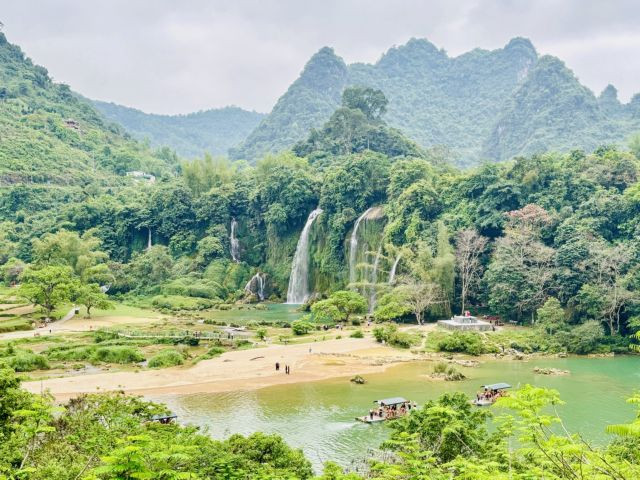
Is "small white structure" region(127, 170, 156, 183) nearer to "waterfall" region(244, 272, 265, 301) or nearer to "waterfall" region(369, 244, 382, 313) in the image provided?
"waterfall" region(244, 272, 265, 301)

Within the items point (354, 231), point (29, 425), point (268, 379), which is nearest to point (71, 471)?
point (29, 425)

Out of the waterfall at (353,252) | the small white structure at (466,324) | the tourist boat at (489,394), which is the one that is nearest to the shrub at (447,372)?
the tourist boat at (489,394)

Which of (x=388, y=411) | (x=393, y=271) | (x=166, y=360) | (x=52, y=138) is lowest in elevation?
(x=388, y=411)

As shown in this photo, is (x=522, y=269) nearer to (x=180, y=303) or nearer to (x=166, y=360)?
(x=166, y=360)

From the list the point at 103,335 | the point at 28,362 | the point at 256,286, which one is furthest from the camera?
the point at 256,286

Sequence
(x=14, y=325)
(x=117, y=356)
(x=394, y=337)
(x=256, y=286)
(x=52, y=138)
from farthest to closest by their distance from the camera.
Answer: (x=52, y=138), (x=256, y=286), (x=14, y=325), (x=394, y=337), (x=117, y=356)

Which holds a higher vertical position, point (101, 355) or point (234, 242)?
point (234, 242)

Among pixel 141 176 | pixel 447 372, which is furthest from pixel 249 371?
pixel 141 176

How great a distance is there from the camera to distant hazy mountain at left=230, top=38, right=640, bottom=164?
108 meters

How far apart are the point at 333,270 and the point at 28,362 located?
33.8m

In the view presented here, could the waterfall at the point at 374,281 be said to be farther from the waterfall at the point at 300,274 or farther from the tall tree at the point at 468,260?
the waterfall at the point at 300,274

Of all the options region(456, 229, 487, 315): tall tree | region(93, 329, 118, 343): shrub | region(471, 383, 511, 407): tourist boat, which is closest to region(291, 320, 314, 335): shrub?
region(456, 229, 487, 315): tall tree

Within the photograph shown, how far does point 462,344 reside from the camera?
121 ft

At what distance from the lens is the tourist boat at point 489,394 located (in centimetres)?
2503
